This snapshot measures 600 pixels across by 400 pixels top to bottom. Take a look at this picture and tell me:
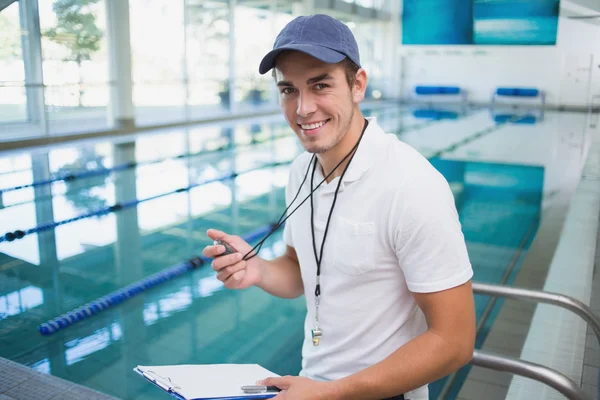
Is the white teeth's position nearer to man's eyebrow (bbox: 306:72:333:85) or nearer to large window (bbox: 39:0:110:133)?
man's eyebrow (bbox: 306:72:333:85)

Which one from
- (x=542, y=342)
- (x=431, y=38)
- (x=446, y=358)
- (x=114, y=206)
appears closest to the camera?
(x=446, y=358)

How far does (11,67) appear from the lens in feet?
35.2

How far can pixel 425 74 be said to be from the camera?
2406cm

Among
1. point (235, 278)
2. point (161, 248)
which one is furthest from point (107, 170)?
point (235, 278)

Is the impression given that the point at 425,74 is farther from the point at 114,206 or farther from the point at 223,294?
the point at 223,294

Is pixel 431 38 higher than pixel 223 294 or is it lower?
higher

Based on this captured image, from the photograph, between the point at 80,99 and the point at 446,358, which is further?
the point at 80,99

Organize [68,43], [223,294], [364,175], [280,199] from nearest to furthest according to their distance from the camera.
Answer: [364,175] → [223,294] → [280,199] → [68,43]

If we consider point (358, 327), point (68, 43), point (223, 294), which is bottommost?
point (223, 294)

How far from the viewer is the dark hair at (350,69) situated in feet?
4.52

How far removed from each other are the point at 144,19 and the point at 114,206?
937 cm

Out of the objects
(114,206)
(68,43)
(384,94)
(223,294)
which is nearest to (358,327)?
(223,294)

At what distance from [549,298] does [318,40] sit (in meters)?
1.57

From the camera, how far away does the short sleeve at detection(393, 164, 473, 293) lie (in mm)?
1244
